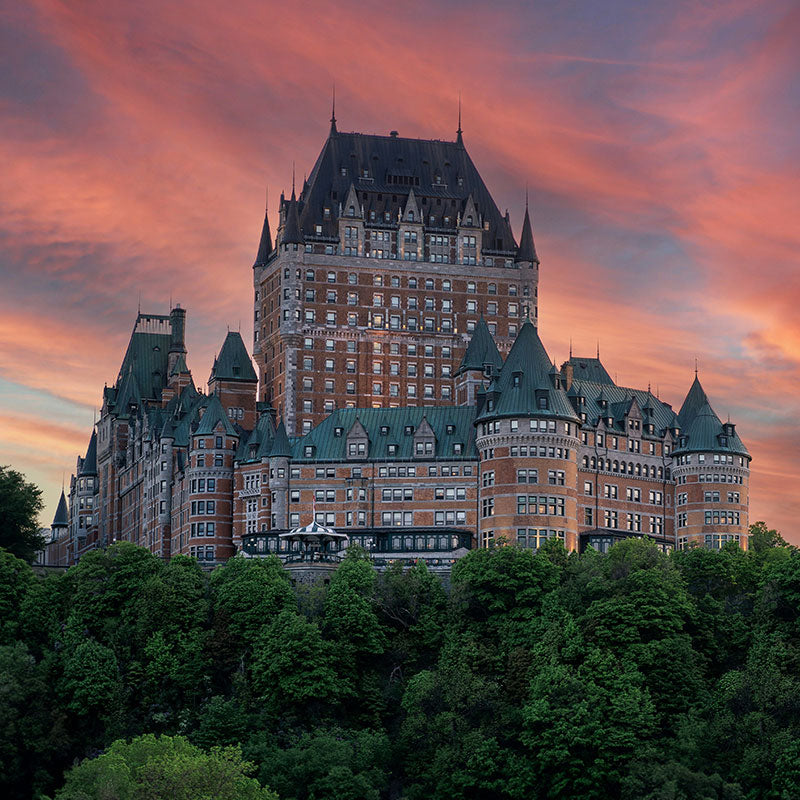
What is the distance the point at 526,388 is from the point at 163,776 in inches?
2967

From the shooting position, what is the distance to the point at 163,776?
128 metres

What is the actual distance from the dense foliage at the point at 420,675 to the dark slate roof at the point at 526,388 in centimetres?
1853

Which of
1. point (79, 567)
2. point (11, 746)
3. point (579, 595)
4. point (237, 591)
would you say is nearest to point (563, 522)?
point (579, 595)

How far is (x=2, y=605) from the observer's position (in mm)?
171375

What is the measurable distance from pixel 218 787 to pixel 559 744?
99.7 ft

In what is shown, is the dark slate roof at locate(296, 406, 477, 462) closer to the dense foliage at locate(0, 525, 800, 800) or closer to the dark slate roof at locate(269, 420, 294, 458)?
the dark slate roof at locate(269, 420, 294, 458)

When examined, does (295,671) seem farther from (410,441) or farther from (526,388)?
(526,388)

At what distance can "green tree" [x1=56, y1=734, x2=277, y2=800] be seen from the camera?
12594cm

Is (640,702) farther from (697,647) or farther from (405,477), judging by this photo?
(405,477)

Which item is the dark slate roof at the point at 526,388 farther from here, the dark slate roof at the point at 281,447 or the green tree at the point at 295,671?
the green tree at the point at 295,671

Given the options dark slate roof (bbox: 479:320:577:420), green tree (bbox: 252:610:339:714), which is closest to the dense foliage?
green tree (bbox: 252:610:339:714)

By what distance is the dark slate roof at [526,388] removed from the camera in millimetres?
190000

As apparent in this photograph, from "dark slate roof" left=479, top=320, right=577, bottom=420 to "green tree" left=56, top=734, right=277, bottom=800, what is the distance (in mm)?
62814

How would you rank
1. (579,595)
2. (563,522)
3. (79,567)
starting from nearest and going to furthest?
1. (579,595)
2. (79,567)
3. (563,522)
